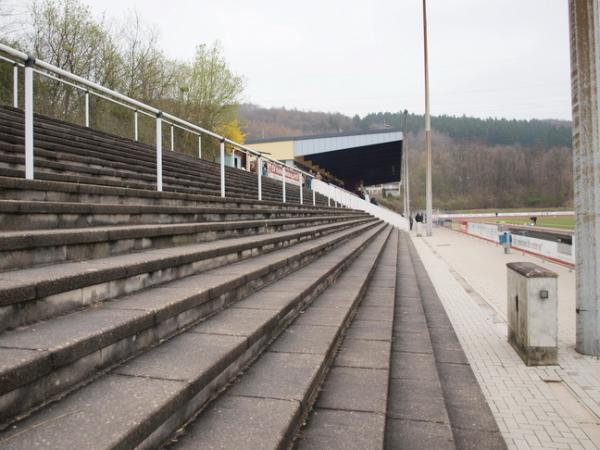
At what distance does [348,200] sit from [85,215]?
815 inches

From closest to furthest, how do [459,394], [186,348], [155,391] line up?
[155,391] → [186,348] → [459,394]

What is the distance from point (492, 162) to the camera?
10119 cm

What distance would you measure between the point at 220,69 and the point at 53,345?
29942 millimetres

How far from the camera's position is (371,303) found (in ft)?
16.6

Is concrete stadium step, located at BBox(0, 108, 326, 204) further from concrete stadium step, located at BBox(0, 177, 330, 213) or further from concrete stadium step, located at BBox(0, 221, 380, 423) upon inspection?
concrete stadium step, located at BBox(0, 221, 380, 423)

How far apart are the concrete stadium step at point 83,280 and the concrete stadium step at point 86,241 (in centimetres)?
9

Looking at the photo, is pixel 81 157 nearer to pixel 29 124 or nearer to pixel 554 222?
pixel 29 124

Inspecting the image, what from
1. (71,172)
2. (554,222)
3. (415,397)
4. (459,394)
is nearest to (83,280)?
(415,397)

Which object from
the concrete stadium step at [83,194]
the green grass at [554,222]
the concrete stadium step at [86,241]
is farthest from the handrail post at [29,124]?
the green grass at [554,222]

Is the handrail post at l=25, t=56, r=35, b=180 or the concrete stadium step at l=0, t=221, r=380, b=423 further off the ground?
the handrail post at l=25, t=56, r=35, b=180

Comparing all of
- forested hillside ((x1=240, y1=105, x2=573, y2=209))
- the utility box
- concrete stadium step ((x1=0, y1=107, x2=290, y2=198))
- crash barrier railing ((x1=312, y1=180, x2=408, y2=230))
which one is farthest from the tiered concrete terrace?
forested hillside ((x1=240, y1=105, x2=573, y2=209))

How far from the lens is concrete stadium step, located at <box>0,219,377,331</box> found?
187 centimetres

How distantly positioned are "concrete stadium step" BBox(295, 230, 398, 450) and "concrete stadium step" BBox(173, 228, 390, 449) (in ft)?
0.27

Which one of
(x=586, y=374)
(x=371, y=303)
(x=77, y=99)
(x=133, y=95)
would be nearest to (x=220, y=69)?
(x=133, y=95)
